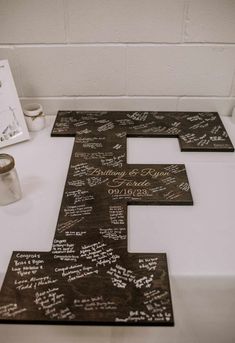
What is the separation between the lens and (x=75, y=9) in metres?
1.16

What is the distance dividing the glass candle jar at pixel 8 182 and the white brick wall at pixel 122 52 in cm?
52

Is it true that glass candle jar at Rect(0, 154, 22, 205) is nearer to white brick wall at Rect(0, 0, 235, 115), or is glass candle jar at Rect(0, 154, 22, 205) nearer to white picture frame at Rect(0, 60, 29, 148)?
white picture frame at Rect(0, 60, 29, 148)

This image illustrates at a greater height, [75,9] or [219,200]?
[75,9]

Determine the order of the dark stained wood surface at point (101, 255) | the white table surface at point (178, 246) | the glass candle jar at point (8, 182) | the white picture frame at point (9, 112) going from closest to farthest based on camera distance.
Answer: the dark stained wood surface at point (101, 255) → the white table surface at point (178, 246) → the glass candle jar at point (8, 182) → the white picture frame at point (9, 112)

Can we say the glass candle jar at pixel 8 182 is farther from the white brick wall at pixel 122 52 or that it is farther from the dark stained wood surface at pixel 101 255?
the white brick wall at pixel 122 52

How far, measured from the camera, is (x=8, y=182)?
928 millimetres

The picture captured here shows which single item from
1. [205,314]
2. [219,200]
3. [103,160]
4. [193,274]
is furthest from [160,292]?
[103,160]

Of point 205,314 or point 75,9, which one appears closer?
point 205,314

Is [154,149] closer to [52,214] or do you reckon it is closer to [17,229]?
[52,214]

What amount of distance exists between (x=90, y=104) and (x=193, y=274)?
0.87 metres

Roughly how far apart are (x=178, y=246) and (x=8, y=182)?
1.66 feet

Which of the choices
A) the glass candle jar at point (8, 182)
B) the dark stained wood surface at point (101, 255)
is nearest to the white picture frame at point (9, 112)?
the dark stained wood surface at point (101, 255)

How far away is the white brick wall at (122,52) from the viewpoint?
3.81ft

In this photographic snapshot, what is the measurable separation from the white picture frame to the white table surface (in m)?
0.22
